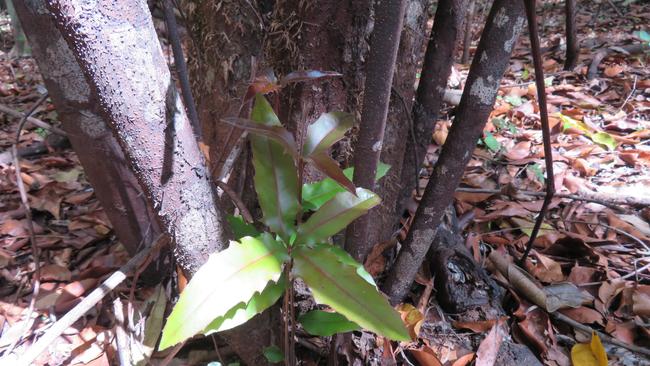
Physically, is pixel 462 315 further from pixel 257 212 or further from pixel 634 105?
pixel 634 105

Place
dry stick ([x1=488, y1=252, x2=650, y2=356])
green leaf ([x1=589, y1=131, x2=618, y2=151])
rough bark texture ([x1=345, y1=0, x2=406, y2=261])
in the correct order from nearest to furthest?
rough bark texture ([x1=345, y1=0, x2=406, y2=261]) < dry stick ([x1=488, y1=252, x2=650, y2=356]) < green leaf ([x1=589, y1=131, x2=618, y2=151])

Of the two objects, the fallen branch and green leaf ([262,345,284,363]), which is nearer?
green leaf ([262,345,284,363])

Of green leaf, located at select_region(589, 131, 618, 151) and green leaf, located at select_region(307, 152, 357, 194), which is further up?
green leaf, located at select_region(307, 152, 357, 194)

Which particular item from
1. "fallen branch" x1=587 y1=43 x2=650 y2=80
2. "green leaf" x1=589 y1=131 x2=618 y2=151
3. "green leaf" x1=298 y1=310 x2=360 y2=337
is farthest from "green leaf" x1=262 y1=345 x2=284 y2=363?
"fallen branch" x1=587 y1=43 x2=650 y2=80

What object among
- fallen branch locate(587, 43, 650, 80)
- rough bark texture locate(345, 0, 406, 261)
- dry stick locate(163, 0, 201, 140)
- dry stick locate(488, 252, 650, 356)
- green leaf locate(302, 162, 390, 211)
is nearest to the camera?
rough bark texture locate(345, 0, 406, 261)

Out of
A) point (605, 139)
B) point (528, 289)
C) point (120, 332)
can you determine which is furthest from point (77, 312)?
point (605, 139)

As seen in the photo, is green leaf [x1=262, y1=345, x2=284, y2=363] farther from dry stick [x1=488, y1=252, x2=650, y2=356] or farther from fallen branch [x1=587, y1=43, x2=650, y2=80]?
fallen branch [x1=587, y1=43, x2=650, y2=80]

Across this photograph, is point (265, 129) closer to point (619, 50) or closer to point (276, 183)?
point (276, 183)
